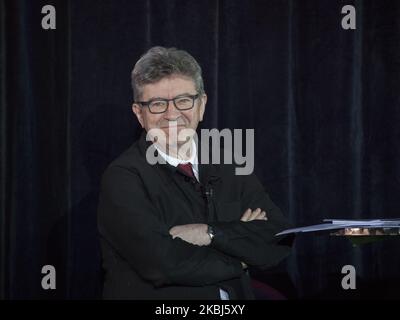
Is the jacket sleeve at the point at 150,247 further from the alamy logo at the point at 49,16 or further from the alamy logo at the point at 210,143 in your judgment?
the alamy logo at the point at 49,16

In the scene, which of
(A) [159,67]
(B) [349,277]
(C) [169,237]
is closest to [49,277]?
(C) [169,237]

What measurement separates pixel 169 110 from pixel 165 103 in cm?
3

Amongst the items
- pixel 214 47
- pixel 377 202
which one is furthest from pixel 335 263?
pixel 214 47

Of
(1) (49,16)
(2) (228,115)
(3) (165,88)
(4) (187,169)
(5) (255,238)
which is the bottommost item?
Answer: (5) (255,238)

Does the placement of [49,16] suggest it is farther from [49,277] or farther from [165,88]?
[49,277]

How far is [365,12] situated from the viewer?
3.20 meters

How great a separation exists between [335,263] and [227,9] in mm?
1488

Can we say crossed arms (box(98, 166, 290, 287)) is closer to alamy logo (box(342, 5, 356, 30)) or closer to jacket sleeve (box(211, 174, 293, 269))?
jacket sleeve (box(211, 174, 293, 269))

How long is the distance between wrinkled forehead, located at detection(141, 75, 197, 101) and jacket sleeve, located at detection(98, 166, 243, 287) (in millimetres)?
348

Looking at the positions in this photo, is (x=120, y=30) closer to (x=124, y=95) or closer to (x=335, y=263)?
(x=124, y=95)

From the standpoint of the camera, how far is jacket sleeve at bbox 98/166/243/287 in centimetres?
195

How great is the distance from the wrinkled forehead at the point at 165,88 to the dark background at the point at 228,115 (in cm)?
86

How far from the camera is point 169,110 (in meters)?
2.20
